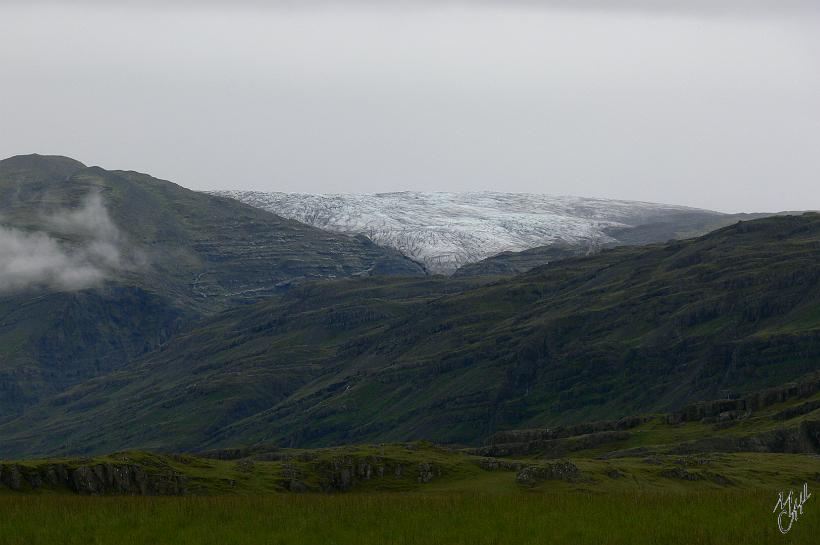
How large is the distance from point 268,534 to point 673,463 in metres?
123

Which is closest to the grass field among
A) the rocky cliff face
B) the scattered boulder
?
the rocky cliff face

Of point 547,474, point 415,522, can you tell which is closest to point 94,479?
point 547,474

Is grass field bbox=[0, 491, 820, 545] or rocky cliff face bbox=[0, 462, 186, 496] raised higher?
grass field bbox=[0, 491, 820, 545]

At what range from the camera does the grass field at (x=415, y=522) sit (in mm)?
51969

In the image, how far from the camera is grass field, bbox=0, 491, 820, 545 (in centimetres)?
5197

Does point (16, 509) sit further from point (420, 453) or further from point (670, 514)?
point (420, 453)

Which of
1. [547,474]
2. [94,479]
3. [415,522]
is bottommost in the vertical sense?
[547,474]

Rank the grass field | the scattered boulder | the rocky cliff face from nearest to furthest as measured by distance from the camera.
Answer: the grass field, the rocky cliff face, the scattered boulder

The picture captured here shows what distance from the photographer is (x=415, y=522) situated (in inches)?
2190

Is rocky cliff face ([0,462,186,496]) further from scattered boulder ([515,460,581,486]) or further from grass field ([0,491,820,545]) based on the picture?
grass field ([0,491,820,545])

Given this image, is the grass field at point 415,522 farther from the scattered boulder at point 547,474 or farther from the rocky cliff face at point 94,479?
the scattered boulder at point 547,474

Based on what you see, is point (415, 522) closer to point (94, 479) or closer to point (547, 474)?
point (94, 479)

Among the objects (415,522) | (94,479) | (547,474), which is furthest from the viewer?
(547,474)

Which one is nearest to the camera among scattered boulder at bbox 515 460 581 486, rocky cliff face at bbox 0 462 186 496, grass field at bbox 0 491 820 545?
grass field at bbox 0 491 820 545
